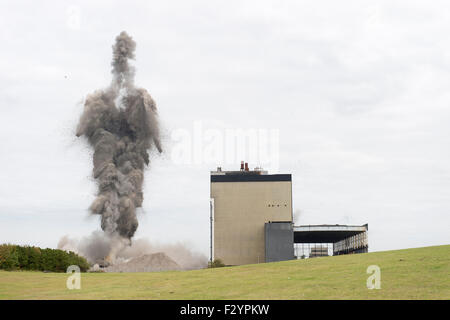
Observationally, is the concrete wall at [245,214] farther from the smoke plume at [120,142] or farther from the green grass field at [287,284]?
the green grass field at [287,284]

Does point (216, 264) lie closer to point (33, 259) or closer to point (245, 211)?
point (245, 211)

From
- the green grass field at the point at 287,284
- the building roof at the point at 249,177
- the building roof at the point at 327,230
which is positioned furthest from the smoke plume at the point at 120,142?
the green grass field at the point at 287,284

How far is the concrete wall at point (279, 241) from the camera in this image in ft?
214

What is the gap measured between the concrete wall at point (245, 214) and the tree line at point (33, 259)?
Result: 103 feet

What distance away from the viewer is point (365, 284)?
19641mm

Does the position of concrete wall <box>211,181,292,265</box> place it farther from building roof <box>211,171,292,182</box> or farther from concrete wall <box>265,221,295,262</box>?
concrete wall <box>265,221,295,262</box>

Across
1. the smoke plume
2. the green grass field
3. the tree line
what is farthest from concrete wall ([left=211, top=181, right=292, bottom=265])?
the green grass field

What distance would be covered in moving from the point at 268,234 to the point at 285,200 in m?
7.05

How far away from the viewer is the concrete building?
6975cm

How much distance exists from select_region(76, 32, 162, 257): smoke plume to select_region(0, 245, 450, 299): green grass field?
4824 cm

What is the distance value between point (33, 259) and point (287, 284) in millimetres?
22869

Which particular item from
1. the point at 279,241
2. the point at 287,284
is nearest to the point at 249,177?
the point at 279,241
